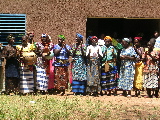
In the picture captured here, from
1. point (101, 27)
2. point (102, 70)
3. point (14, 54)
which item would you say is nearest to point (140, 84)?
point (102, 70)

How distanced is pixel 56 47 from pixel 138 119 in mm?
3844

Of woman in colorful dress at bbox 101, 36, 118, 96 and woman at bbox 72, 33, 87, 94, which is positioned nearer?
woman at bbox 72, 33, 87, 94

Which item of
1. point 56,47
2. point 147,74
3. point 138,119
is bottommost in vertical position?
point 138,119

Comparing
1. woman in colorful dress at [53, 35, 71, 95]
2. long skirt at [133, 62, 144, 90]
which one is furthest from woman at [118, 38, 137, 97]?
woman in colorful dress at [53, 35, 71, 95]

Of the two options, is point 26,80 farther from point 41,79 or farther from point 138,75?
point 138,75

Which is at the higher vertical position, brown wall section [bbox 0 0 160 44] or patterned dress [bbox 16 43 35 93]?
brown wall section [bbox 0 0 160 44]

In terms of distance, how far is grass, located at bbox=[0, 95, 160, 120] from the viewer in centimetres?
750

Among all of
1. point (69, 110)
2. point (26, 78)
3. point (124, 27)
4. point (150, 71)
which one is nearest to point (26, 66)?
point (26, 78)

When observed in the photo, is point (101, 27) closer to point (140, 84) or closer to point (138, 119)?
point (140, 84)

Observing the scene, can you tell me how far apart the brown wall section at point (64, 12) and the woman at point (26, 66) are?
2676mm

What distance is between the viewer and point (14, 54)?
10.5 metres

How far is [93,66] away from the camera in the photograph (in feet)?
35.6

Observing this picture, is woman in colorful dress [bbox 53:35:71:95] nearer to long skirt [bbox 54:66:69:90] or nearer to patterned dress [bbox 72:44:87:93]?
long skirt [bbox 54:66:69:90]

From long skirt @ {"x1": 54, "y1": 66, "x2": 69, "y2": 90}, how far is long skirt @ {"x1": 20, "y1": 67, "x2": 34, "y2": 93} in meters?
0.63
